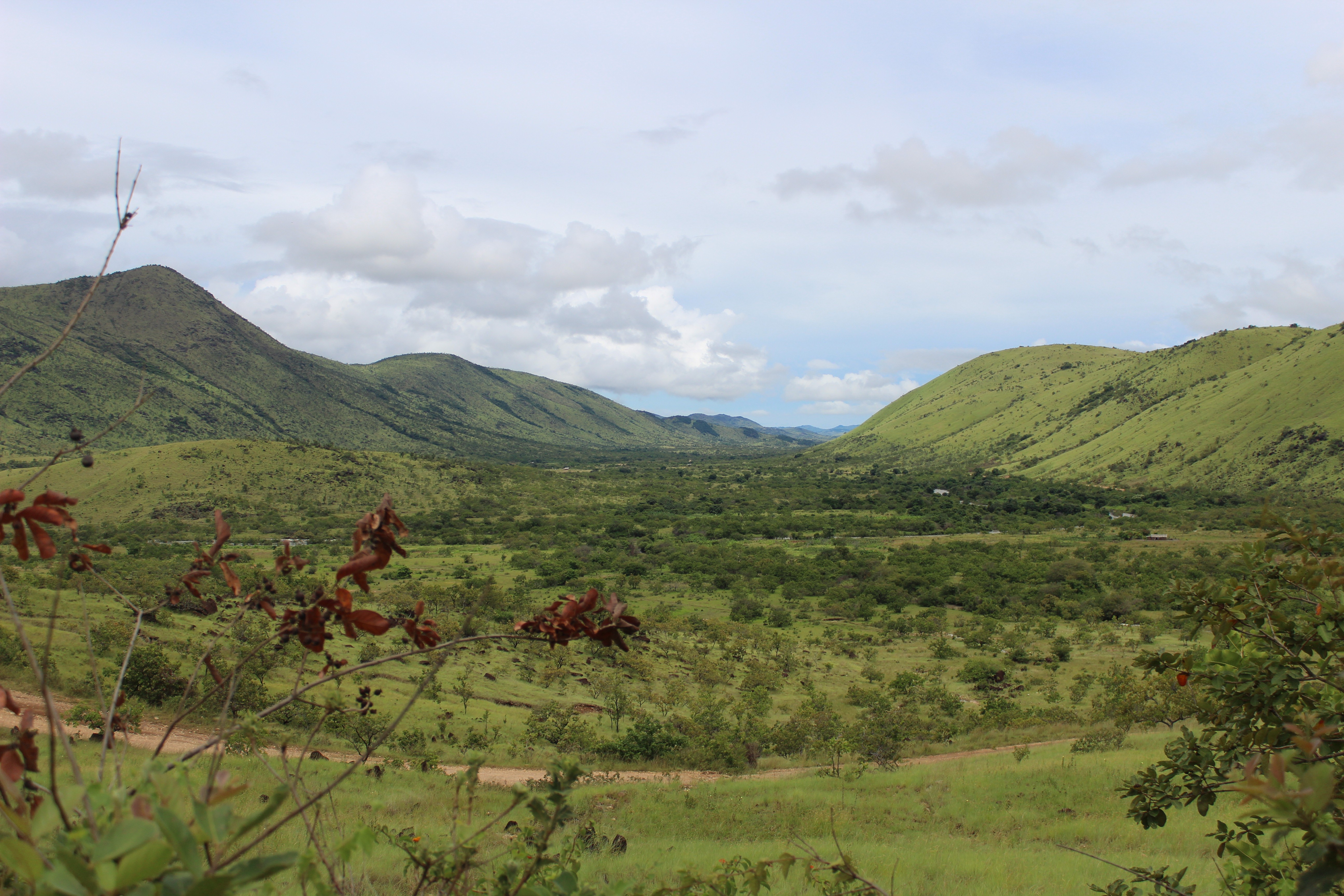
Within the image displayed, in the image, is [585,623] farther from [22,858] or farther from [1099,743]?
[1099,743]

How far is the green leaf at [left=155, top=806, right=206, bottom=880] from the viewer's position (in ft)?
3.55

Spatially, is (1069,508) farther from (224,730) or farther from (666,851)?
(224,730)

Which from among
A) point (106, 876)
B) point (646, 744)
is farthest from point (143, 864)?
point (646, 744)

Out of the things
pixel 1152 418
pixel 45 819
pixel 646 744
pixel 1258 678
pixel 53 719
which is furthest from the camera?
pixel 1152 418

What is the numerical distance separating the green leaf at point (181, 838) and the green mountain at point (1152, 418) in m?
80.3

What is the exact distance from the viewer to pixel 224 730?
5.37 ft

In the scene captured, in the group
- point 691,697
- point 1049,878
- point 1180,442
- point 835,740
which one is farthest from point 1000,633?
point 1180,442

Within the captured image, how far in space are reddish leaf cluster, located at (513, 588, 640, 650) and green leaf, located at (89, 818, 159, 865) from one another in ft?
2.98

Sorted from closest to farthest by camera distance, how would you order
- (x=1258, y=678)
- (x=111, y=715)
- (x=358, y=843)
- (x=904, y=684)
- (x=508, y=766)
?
(x=111, y=715) < (x=358, y=843) < (x=1258, y=678) < (x=508, y=766) < (x=904, y=684)

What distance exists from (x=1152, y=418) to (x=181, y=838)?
368ft

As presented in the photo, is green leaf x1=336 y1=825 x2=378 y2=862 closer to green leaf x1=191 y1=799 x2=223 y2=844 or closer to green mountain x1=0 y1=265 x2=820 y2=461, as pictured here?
green leaf x1=191 y1=799 x2=223 y2=844

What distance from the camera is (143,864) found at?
1102 millimetres

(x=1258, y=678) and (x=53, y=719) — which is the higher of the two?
(x=53, y=719)

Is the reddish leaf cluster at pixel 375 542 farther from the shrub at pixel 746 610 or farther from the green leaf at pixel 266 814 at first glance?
the shrub at pixel 746 610
